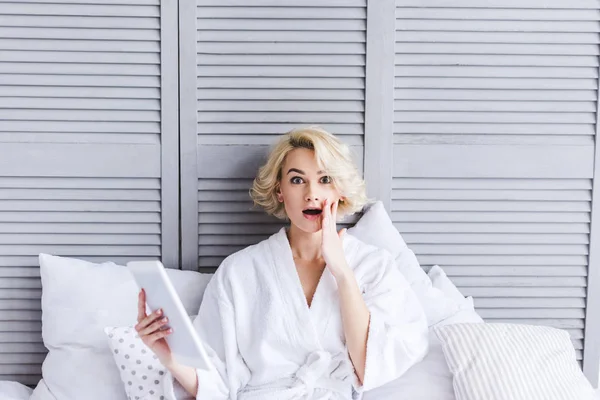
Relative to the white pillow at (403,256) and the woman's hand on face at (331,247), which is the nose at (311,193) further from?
the white pillow at (403,256)

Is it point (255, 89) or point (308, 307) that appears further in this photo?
point (255, 89)

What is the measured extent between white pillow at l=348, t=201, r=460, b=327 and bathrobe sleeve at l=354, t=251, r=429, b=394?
0.34ft

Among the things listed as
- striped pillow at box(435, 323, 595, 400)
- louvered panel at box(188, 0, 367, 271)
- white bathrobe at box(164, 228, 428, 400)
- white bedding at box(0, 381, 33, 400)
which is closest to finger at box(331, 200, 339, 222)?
white bathrobe at box(164, 228, 428, 400)

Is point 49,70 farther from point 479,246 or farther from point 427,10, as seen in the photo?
point 479,246

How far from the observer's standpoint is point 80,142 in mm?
1765

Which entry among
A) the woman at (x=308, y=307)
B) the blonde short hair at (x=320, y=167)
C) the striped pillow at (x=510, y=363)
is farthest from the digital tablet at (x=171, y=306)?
the striped pillow at (x=510, y=363)

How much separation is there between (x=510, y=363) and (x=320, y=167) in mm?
631

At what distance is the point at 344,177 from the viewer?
159cm

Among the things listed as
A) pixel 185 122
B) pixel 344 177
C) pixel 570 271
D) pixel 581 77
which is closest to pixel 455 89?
pixel 581 77

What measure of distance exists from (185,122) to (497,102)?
2.86 feet

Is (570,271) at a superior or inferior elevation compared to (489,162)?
inferior

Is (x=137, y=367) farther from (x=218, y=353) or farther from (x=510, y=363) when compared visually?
(x=510, y=363)

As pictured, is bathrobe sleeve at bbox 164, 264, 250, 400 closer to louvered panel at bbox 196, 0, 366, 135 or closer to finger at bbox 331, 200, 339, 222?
finger at bbox 331, 200, 339, 222

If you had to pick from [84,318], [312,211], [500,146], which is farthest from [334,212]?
[84,318]
